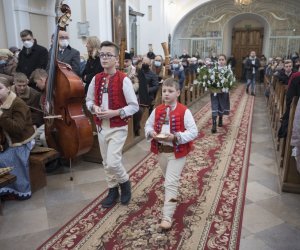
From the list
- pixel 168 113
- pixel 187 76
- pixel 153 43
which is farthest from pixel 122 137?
pixel 153 43

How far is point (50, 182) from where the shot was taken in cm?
396

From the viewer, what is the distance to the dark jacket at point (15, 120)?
3308 millimetres

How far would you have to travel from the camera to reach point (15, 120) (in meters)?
3.36

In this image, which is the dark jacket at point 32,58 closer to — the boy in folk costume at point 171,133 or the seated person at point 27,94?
the seated person at point 27,94

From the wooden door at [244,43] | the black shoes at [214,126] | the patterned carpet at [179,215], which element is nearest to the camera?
the patterned carpet at [179,215]

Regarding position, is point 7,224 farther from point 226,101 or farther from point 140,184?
point 226,101

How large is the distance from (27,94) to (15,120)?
0.82 metres

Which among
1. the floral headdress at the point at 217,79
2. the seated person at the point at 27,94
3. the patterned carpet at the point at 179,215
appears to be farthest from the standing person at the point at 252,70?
the seated person at the point at 27,94

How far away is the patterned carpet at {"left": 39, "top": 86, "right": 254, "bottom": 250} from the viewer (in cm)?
270

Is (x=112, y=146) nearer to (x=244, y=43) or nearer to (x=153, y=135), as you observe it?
(x=153, y=135)

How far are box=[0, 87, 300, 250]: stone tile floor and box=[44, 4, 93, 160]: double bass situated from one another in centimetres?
49

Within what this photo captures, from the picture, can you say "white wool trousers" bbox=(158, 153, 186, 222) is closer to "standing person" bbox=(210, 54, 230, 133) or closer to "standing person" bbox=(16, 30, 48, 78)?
"standing person" bbox=(16, 30, 48, 78)

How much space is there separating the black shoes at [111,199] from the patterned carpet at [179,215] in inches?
2.3

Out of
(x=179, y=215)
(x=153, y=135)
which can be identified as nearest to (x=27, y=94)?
(x=153, y=135)
